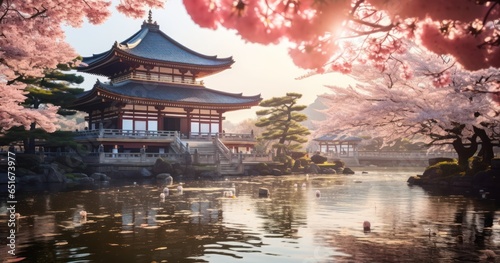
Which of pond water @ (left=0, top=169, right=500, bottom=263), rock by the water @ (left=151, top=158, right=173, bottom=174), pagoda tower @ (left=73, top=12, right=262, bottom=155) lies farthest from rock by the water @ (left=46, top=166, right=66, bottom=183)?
pond water @ (left=0, top=169, right=500, bottom=263)

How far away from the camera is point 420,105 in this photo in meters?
21.6

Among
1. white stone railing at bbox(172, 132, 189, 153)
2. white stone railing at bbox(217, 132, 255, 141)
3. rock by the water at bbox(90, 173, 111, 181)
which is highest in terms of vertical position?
white stone railing at bbox(217, 132, 255, 141)

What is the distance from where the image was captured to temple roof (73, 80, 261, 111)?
1492 inches

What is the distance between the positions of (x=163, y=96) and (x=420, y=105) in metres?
26.0

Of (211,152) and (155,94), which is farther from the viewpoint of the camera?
(155,94)

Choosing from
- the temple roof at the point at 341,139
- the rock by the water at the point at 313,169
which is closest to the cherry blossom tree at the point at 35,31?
the rock by the water at the point at 313,169

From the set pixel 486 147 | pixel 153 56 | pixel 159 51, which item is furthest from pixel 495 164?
pixel 159 51

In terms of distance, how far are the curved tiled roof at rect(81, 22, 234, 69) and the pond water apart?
2750 cm

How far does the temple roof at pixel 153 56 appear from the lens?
135 feet

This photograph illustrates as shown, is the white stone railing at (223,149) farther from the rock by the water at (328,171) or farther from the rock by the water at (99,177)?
the rock by the water at (328,171)

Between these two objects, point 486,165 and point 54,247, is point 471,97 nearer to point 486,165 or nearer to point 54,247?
point 486,165

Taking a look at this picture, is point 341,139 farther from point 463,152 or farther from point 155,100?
point 463,152

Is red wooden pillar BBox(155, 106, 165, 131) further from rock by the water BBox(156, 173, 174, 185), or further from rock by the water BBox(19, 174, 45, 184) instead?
rock by the water BBox(19, 174, 45, 184)

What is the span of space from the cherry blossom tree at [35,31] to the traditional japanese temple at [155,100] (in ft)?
60.8
